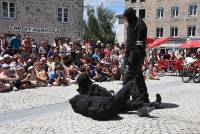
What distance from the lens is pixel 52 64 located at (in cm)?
1504

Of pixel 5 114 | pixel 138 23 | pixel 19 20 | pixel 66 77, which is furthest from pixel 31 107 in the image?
pixel 19 20

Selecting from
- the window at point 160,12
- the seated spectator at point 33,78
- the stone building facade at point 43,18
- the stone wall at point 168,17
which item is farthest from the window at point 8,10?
the window at point 160,12

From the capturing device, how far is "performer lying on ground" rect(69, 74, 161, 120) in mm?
7492

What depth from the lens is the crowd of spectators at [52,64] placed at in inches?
511

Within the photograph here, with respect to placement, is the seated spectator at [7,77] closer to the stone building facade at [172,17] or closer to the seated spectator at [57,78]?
the seated spectator at [57,78]

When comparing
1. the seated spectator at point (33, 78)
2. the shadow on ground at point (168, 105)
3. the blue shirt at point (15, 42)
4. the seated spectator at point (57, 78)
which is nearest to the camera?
the shadow on ground at point (168, 105)

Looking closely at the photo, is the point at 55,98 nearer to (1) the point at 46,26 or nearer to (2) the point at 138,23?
(2) the point at 138,23

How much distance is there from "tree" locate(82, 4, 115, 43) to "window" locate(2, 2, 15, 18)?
123ft

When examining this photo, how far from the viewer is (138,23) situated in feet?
28.1

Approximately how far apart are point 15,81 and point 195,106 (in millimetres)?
5918

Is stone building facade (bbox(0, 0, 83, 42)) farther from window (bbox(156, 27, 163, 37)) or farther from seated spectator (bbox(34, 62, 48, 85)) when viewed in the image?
window (bbox(156, 27, 163, 37))

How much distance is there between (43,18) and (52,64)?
2199cm

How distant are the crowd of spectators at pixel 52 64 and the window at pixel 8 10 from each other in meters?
15.0

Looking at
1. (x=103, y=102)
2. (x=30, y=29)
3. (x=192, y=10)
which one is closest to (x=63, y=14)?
(x=30, y=29)
